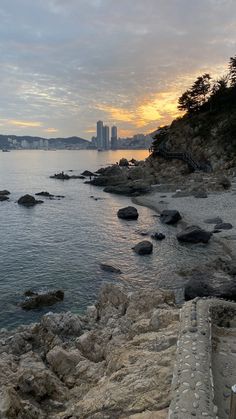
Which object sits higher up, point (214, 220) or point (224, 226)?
point (214, 220)

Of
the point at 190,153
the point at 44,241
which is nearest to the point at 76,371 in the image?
the point at 44,241

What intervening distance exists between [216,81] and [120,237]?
72698 mm

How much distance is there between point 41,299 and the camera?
2427 cm

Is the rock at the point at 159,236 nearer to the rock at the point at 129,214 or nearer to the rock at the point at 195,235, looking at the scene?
the rock at the point at 195,235

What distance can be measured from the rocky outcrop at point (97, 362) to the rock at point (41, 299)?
166 inches

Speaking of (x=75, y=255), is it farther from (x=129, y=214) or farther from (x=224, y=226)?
(x=224, y=226)

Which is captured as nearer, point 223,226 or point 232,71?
point 223,226

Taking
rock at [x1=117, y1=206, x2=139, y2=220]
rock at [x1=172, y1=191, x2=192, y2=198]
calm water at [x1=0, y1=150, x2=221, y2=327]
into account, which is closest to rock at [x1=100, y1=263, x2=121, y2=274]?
calm water at [x1=0, y1=150, x2=221, y2=327]

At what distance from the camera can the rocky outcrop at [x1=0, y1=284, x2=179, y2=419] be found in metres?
10.0

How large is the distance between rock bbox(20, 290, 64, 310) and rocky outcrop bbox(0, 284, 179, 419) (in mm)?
4221

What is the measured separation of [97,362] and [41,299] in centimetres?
1047

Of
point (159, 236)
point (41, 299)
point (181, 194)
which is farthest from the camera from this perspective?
point (181, 194)

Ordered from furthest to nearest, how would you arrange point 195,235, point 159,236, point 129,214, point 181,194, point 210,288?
point 181,194
point 129,214
point 159,236
point 195,235
point 210,288

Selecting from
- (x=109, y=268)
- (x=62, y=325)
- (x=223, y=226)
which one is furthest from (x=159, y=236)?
(x=62, y=325)
